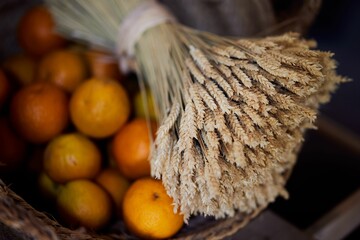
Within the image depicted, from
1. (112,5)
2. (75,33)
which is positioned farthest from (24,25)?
(112,5)

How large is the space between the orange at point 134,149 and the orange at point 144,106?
57mm

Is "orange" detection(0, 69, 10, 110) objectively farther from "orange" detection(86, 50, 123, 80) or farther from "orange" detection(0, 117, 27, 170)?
"orange" detection(86, 50, 123, 80)

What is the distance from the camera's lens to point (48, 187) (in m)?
0.79

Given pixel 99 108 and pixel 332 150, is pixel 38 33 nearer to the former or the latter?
pixel 99 108

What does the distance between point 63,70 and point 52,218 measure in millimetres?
344

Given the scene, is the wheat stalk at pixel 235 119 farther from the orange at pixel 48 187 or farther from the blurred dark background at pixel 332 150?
the blurred dark background at pixel 332 150

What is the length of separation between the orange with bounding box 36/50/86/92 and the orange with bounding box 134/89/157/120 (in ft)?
0.44

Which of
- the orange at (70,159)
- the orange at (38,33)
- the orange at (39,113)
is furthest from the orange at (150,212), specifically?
the orange at (38,33)

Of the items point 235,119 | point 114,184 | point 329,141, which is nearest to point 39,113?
point 114,184

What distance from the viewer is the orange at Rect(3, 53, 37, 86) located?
96cm

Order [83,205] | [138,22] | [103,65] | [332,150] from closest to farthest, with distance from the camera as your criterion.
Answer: [83,205]
[138,22]
[103,65]
[332,150]

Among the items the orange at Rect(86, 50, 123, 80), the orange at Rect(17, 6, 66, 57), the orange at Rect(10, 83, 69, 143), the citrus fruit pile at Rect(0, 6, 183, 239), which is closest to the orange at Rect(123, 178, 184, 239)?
the citrus fruit pile at Rect(0, 6, 183, 239)

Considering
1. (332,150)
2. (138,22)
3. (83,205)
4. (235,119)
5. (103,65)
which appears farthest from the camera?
(332,150)

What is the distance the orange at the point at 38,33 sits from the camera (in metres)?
0.98
